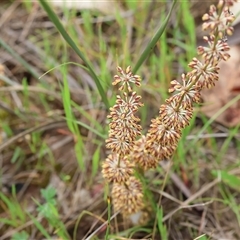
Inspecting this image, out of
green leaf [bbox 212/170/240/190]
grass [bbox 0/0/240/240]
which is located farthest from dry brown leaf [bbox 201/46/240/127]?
green leaf [bbox 212/170/240/190]

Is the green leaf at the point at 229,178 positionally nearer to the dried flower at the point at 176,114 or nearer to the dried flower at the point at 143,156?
the dried flower at the point at 143,156

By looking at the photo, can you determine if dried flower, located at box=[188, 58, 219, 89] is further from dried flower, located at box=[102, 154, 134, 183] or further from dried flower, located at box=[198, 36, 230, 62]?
dried flower, located at box=[102, 154, 134, 183]

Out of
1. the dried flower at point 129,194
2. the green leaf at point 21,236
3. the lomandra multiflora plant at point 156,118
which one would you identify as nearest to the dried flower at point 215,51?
the lomandra multiflora plant at point 156,118

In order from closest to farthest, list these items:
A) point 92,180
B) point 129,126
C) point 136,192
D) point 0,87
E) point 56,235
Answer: point 129,126 → point 136,192 → point 56,235 → point 92,180 → point 0,87

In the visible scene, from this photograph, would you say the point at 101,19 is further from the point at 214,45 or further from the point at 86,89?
the point at 214,45

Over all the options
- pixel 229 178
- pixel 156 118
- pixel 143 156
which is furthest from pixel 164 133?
pixel 229 178

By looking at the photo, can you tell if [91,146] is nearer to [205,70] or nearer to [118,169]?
[118,169]

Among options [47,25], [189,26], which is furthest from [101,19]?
[189,26]
